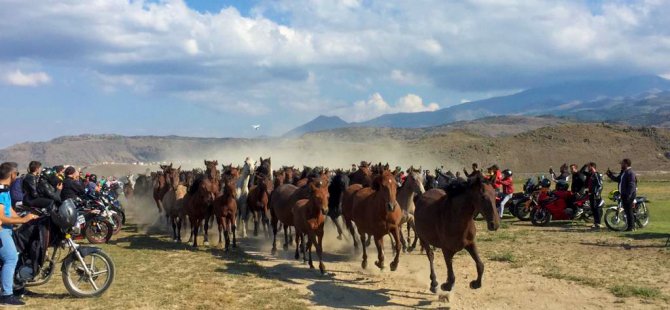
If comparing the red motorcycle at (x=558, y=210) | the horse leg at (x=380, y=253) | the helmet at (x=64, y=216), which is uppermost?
the helmet at (x=64, y=216)

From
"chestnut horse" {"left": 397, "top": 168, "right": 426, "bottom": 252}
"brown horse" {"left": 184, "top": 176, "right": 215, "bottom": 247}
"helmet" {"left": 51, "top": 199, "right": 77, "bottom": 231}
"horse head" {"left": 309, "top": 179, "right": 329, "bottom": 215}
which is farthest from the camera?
"brown horse" {"left": 184, "top": 176, "right": 215, "bottom": 247}

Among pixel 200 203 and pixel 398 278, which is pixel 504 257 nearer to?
pixel 398 278

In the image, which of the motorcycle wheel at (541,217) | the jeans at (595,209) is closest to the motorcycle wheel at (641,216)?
the jeans at (595,209)

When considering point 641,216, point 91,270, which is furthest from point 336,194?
point 641,216

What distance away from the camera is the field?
8.91 m

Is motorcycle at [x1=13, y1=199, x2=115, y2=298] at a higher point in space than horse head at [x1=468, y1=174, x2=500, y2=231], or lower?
lower

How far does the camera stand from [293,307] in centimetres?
878

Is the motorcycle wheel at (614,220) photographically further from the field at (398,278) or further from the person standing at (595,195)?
the field at (398,278)

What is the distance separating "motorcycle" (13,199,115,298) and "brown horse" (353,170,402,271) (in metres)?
5.36

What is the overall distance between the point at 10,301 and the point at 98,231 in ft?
26.4

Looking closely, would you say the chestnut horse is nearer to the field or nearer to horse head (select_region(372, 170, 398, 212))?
the field

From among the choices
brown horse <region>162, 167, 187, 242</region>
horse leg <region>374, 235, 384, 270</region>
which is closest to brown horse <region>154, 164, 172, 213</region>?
brown horse <region>162, 167, 187, 242</region>

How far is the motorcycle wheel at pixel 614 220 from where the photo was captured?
1623 centimetres

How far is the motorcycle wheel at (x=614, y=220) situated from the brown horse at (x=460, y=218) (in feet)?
31.8
